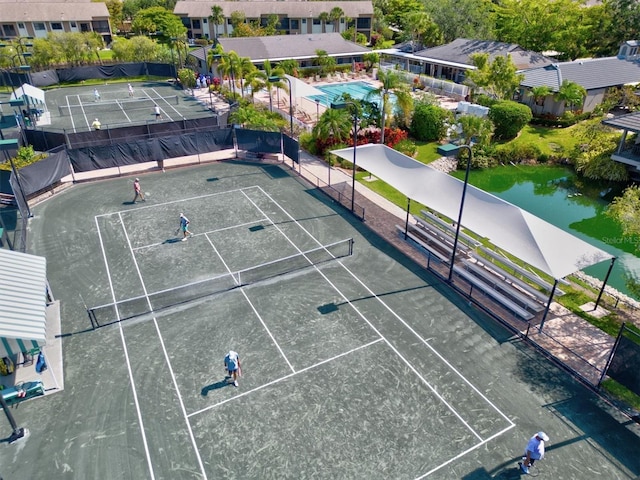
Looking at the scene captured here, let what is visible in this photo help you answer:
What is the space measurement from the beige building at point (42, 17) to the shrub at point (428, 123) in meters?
75.2

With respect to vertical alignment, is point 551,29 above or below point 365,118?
above

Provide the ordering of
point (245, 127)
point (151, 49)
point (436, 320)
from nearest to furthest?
point (436, 320)
point (245, 127)
point (151, 49)

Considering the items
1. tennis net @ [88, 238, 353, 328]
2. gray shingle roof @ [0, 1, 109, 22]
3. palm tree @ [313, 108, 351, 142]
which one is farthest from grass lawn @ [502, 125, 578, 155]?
gray shingle roof @ [0, 1, 109, 22]

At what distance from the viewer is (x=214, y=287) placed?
20.1m

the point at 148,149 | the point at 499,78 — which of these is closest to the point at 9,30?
the point at 148,149

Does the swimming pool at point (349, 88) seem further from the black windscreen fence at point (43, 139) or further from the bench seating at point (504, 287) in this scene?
the bench seating at point (504, 287)

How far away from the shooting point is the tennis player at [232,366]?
14.7 meters

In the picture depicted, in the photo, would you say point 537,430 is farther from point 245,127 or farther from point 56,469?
point 245,127

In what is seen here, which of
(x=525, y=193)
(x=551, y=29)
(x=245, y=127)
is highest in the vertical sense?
(x=551, y=29)

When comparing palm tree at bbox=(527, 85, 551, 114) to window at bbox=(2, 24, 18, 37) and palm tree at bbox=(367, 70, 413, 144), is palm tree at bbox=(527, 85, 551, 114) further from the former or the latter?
window at bbox=(2, 24, 18, 37)

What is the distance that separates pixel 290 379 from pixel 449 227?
13086 mm

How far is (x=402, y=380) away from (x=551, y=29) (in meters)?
62.9

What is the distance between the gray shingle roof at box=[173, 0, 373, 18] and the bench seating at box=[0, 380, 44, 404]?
9102 cm

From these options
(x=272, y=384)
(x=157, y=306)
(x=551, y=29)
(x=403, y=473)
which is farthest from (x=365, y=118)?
(x=551, y=29)
